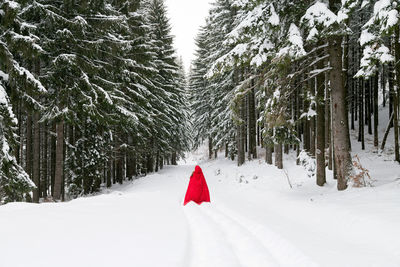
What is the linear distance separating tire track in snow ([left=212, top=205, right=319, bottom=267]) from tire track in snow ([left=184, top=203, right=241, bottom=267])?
2.01ft

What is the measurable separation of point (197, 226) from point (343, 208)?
334cm

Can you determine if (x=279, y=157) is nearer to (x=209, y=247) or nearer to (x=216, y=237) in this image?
(x=216, y=237)

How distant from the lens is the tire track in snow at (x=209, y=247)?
330cm

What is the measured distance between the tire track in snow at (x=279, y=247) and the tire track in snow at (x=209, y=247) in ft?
2.01

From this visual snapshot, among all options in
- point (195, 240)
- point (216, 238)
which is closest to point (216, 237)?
point (216, 238)

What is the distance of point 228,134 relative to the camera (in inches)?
1027

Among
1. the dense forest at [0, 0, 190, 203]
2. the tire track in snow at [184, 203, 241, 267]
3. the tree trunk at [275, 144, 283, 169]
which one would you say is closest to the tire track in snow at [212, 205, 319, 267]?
the tire track in snow at [184, 203, 241, 267]

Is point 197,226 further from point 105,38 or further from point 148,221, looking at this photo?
point 105,38

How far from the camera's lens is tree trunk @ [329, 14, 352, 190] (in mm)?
7762

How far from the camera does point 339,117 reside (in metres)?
7.81

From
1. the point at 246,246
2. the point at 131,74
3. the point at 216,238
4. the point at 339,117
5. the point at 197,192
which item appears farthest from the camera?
the point at 131,74

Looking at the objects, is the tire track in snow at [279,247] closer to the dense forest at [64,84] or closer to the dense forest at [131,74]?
the dense forest at [131,74]

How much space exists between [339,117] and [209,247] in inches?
244

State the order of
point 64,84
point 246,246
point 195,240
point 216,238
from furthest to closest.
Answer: point 64,84, point 216,238, point 195,240, point 246,246
